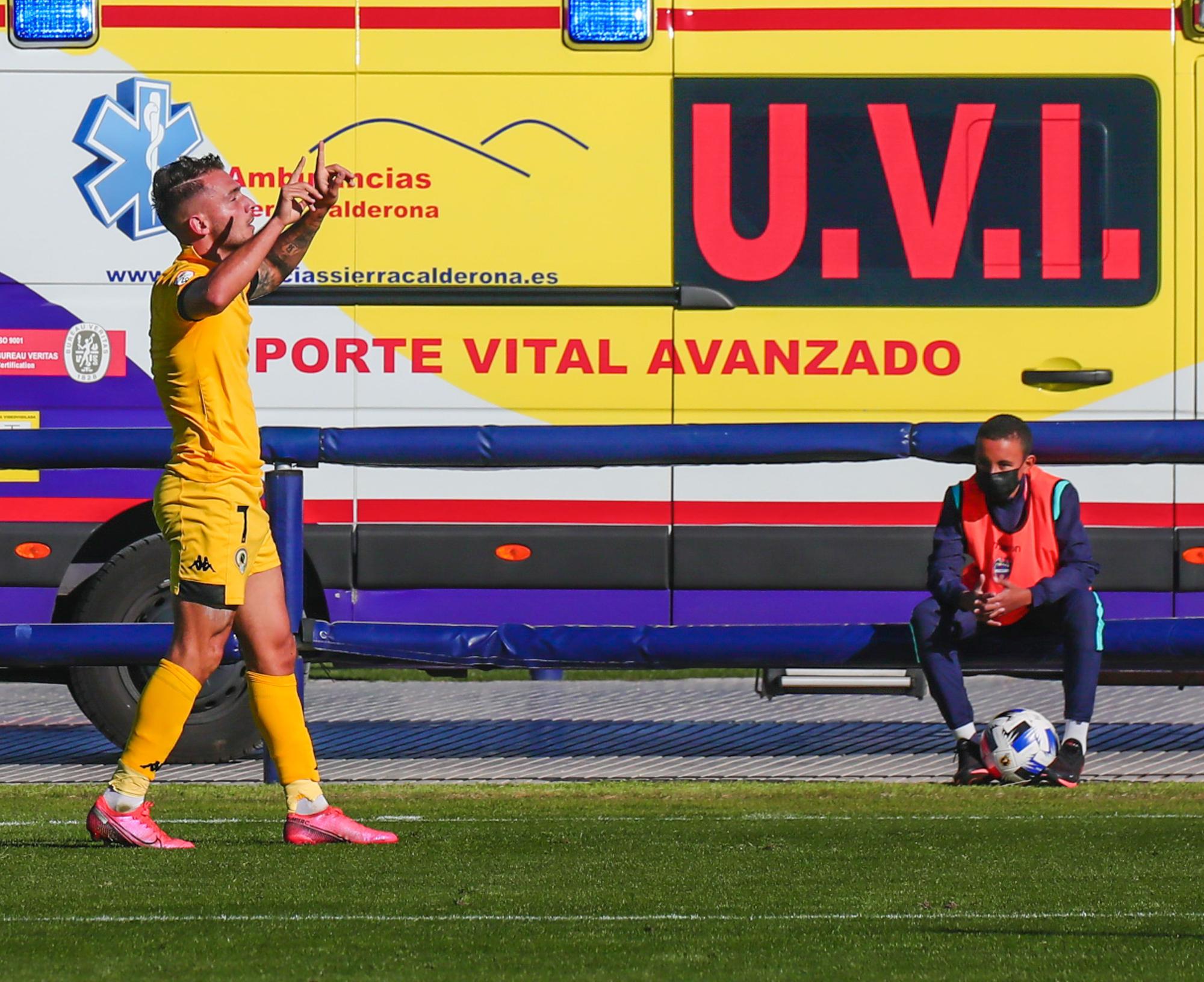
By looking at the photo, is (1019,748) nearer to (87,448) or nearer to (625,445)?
(625,445)

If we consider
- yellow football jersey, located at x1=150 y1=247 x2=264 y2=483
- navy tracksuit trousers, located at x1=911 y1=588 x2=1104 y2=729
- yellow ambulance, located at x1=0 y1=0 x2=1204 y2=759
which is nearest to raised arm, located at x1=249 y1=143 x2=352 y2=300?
yellow football jersey, located at x1=150 y1=247 x2=264 y2=483

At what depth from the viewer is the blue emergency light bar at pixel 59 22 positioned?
7.26m

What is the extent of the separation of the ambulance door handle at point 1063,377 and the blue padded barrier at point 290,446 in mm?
2465

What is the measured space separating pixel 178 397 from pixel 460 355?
2551 mm

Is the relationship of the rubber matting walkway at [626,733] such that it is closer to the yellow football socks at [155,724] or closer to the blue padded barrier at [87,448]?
the blue padded barrier at [87,448]

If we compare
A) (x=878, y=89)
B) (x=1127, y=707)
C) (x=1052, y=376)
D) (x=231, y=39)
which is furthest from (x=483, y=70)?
(x=1127, y=707)

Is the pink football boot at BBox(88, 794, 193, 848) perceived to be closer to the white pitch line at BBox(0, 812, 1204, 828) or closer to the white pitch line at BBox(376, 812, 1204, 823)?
the white pitch line at BBox(0, 812, 1204, 828)

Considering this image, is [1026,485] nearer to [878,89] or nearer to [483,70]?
[878,89]

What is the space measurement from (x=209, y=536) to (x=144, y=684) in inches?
106

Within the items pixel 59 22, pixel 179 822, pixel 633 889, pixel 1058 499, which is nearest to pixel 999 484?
pixel 1058 499

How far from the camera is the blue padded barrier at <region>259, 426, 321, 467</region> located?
630cm

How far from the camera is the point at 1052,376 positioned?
723 centimetres

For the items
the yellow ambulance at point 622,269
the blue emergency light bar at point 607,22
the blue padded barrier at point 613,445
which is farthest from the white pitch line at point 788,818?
the blue emergency light bar at point 607,22

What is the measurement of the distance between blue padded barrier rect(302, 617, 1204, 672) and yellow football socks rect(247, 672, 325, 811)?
1323 millimetres
